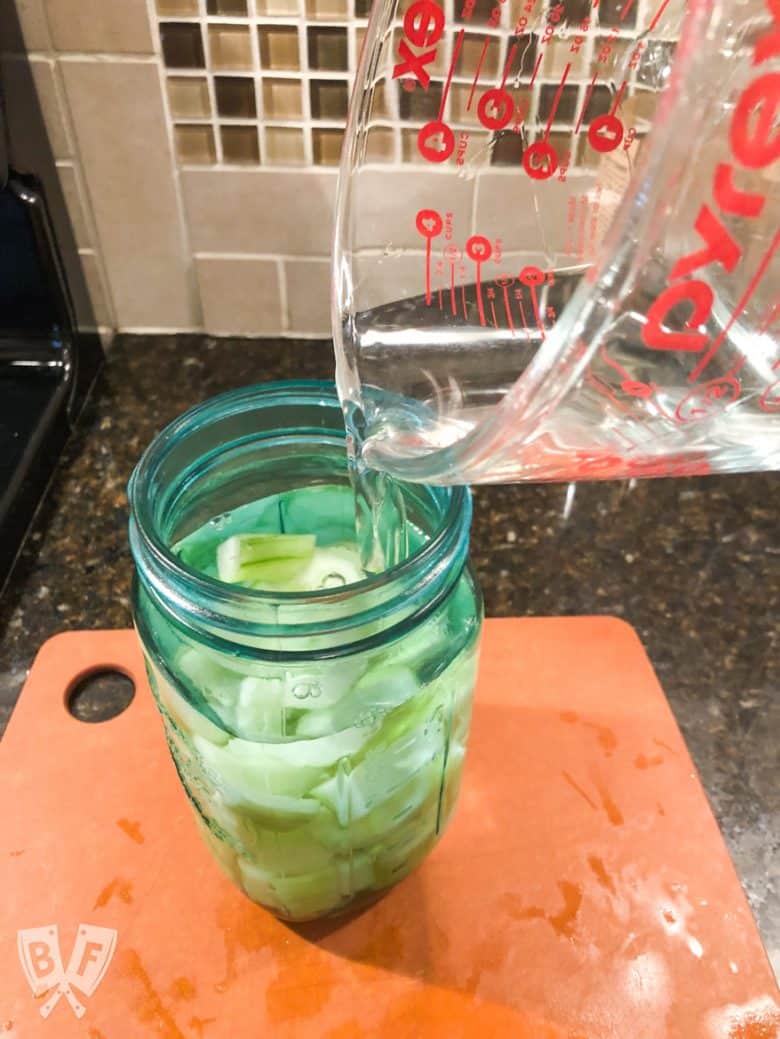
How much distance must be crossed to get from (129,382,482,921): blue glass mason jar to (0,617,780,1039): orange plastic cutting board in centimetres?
3

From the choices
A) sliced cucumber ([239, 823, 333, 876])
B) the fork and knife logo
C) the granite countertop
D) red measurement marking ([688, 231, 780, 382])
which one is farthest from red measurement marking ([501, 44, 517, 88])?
the fork and knife logo

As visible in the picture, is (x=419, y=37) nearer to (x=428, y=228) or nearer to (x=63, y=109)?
(x=428, y=228)

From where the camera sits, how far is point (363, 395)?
1.86 feet

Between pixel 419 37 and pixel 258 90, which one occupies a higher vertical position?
pixel 419 37

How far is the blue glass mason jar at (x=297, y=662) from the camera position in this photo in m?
0.42

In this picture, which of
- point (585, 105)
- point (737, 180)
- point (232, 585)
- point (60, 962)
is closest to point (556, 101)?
point (585, 105)

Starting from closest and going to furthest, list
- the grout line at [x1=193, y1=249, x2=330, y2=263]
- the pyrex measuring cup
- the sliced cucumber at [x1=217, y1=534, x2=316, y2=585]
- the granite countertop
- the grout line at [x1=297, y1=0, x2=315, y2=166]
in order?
1. the pyrex measuring cup
2. the sliced cucumber at [x1=217, y1=534, x2=316, y2=585]
3. the granite countertop
4. the grout line at [x1=297, y1=0, x2=315, y2=166]
5. the grout line at [x1=193, y1=249, x2=330, y2=263]

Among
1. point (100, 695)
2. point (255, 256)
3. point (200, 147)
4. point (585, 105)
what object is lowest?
point (100, 695)

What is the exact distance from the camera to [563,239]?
0.62 m

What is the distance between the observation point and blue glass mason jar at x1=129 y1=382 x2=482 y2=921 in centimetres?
42

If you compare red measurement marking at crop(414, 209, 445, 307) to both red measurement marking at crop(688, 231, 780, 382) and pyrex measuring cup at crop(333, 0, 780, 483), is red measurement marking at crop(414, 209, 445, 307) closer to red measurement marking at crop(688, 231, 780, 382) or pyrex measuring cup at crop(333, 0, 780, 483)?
pyrex measuring cup at crop(333, 0, 780, 483)

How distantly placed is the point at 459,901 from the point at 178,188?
682 mm

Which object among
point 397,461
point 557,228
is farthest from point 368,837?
point 557,228

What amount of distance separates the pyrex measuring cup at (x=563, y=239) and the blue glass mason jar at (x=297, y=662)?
0.19 ft
